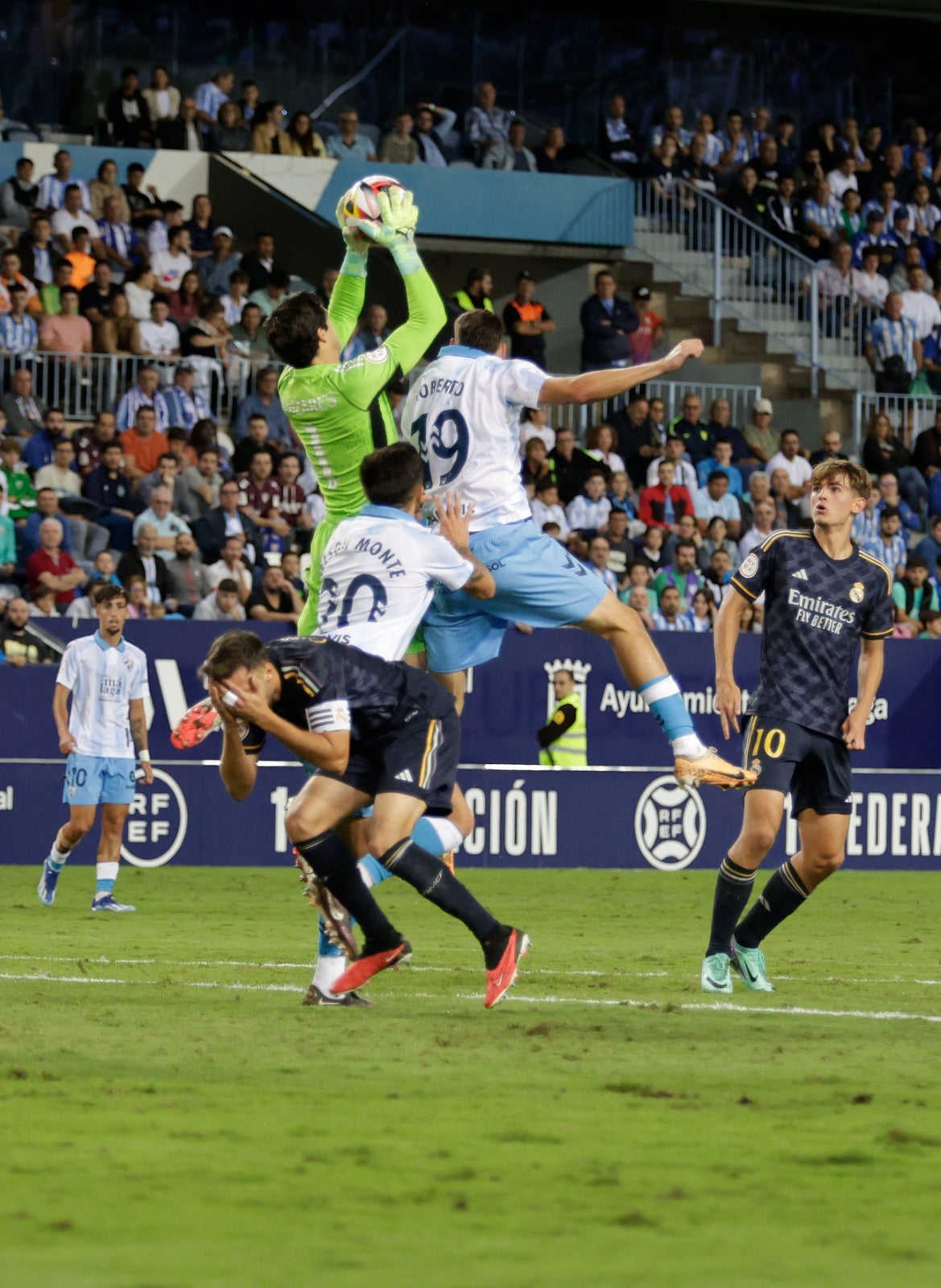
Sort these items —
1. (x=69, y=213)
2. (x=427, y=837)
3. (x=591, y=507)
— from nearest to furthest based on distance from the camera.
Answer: (x=427, y=837)
(x=591, y=507)
(x=69, y=213)

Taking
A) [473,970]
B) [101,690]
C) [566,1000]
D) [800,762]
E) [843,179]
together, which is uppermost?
[843,179]

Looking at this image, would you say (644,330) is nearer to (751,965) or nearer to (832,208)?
(832,208)

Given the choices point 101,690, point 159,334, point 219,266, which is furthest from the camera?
point 219,266

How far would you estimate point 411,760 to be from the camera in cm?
714

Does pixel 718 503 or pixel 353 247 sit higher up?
pixel 353 247

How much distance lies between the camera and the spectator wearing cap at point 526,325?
79.4ft

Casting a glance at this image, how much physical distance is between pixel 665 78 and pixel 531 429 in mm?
11624

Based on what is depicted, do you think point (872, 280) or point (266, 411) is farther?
point (872, 280)

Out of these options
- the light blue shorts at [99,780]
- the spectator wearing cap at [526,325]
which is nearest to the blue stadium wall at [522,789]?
the light blue shorts at [99,780]

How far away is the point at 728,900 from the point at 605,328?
17549 millimetres

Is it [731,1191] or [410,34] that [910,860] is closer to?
[731,1191]

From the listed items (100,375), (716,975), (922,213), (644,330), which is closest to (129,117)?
(100,375)

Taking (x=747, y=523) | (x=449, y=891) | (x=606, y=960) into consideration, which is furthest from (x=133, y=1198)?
(x=747, y=523)

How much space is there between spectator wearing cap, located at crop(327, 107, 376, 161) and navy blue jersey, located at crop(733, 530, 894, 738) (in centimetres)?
1990
